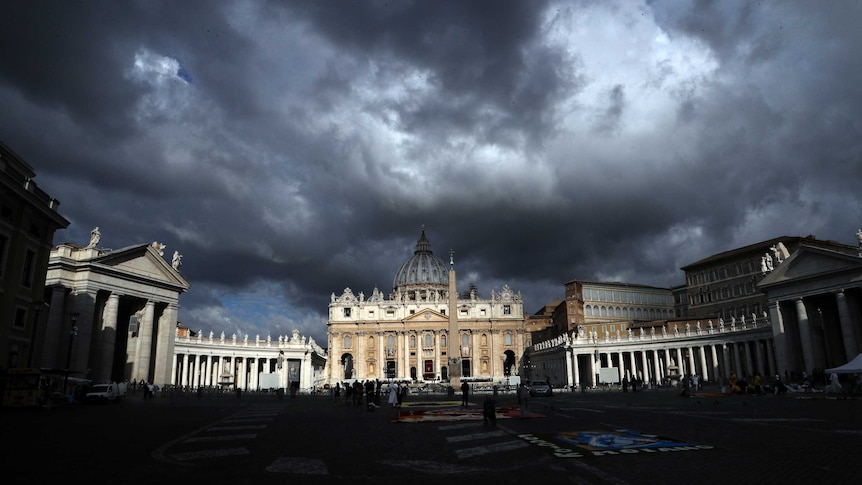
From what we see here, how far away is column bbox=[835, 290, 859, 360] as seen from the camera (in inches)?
1748

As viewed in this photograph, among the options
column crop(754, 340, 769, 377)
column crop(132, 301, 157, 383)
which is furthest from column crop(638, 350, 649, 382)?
column crop(132, 301, 157, 383)

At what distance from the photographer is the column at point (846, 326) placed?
146ft

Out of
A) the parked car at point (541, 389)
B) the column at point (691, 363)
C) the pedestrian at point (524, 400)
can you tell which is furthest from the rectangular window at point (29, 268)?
the column at point (691, 363)

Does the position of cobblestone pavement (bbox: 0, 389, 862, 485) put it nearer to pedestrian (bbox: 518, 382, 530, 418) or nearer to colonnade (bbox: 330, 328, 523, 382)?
pedestrian (bbox: 518, 382, 530, 418)

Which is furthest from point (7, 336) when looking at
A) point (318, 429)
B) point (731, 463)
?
point (731, 463)

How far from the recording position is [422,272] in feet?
520

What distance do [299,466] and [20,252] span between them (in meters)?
26.9

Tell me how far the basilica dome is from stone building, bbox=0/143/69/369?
4939 inches

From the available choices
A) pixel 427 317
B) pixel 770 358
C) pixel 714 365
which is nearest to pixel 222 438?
pixel 770 358

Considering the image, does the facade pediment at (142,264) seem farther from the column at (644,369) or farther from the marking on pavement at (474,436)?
the column at (644,369)

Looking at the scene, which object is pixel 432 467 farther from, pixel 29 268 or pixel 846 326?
pixel 846 326

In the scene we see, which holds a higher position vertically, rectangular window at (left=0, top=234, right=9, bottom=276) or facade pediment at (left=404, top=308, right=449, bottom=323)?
facade pediment at (left=404, top=308, right=449, bottom=323)

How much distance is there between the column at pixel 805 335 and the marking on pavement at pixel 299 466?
49289 mm

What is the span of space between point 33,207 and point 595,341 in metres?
65.7
